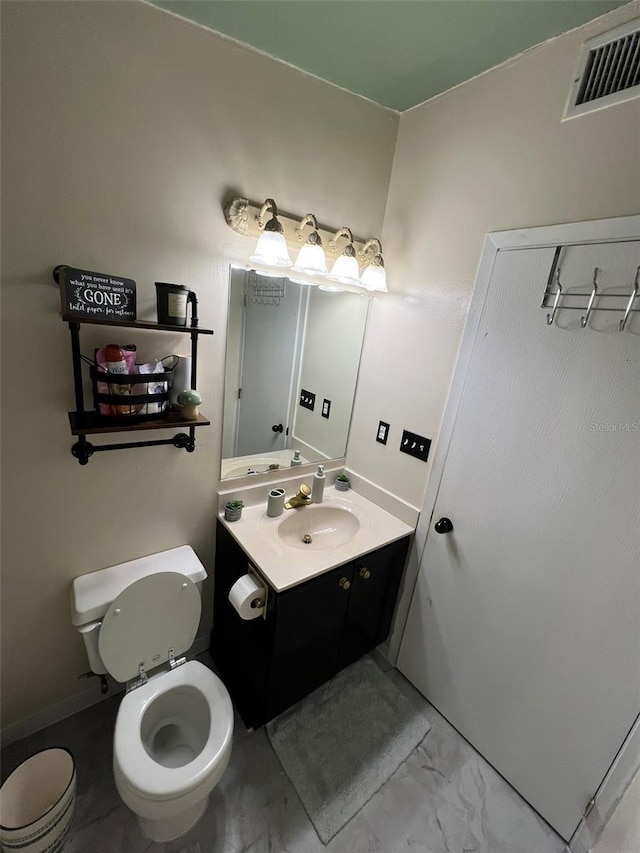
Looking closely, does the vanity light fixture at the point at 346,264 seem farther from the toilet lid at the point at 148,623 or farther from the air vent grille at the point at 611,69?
the toilet lid at the point at 148,623

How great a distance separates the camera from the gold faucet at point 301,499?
1.63m

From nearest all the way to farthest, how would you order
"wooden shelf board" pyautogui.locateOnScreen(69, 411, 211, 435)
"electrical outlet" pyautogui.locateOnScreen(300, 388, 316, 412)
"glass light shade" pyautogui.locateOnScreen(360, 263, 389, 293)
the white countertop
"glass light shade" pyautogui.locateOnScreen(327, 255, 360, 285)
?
"wooden shelf board" pyautogui.locateOnScreen(69, 411, 211, 435) < the white countertop < "glass light shade" pyautogui.locateOnScreen(327, 255, 360, 285) < "glass light shade" pyautogui.locateOnScreen(360, 263, 389, 293) < "electrical outlet" pyautogui.locateOnScreen(300, 388, 316, 412)

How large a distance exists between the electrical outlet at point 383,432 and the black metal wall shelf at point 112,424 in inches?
34.5

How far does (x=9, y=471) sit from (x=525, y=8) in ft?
6.70

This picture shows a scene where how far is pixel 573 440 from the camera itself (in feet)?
3.55

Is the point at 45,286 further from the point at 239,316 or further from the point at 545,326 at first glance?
the point at 545,326

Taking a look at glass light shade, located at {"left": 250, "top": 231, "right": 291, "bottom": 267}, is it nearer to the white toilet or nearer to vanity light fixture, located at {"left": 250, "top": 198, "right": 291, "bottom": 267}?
vanity light fixture, located at {"left": 250, "top": 198, "right": 291, "bottom": 267}

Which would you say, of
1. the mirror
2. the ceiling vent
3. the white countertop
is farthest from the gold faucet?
the ceiling vent

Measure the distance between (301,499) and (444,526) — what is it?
662mm

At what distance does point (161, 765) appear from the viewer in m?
1.06

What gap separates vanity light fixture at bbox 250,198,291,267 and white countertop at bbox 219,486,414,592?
42.4 inches

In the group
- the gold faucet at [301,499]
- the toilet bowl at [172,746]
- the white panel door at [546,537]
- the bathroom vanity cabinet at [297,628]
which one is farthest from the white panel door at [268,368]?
the toilet bowl at [172,746]

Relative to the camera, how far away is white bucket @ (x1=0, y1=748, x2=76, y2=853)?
95 centimetres

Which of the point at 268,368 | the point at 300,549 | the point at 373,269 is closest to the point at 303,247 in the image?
the point at 373,269
